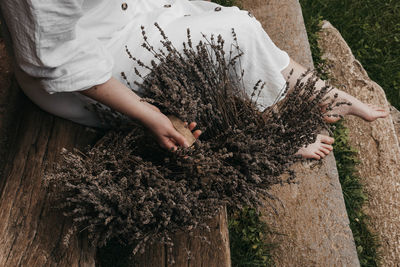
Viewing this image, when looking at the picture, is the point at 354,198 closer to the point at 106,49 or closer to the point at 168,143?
the point at 168,143

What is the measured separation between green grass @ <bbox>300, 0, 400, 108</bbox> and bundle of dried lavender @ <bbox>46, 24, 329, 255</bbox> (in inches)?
79.3

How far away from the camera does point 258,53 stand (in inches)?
76.3

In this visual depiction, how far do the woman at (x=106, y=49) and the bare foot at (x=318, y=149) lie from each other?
0.5 inches

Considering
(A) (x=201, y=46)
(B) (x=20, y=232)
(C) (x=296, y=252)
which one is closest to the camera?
(B) (x=20, y=232)

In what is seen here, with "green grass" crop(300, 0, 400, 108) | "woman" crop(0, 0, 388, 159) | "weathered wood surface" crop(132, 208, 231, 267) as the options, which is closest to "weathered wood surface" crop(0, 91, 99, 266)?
"woman" crop(0, 0, 388, 159)

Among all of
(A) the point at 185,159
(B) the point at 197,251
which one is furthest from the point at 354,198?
(A) the point at 185,159

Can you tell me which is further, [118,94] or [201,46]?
[201,46]

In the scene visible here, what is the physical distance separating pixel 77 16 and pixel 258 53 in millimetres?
964

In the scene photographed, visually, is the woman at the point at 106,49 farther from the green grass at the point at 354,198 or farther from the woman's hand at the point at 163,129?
the green grass at the point at 354,198

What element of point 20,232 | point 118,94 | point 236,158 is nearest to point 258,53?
point 236,158

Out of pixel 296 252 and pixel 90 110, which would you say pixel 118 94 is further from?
pixel 296 252

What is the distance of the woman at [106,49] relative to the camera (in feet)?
4.11

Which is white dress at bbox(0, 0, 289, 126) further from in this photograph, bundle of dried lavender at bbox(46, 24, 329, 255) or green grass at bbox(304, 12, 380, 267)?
green grass at bbox(304, 12, 380, 267)

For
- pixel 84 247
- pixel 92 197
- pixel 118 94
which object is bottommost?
pixel 84 247
